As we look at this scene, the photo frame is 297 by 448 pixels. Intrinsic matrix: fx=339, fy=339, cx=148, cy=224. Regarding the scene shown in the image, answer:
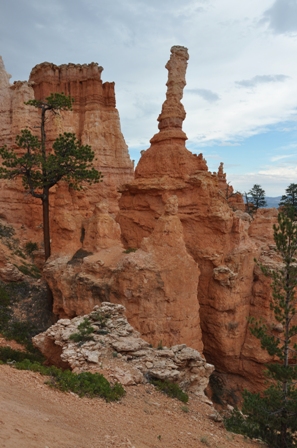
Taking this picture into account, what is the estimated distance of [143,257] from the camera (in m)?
13.2

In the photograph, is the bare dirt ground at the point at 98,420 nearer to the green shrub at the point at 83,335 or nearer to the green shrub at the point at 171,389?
the green shrub at the point at 171,389

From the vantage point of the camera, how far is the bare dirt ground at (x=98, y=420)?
5284 mm

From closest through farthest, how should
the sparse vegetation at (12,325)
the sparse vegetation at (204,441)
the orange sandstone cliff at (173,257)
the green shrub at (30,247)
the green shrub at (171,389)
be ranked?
the sparse vegetation at (204,441)
the green shrub at (171,389)
the orange sandstone cliff at (173,257)
the sparse vegetation at (12,325)
the green shrub at (30,247)

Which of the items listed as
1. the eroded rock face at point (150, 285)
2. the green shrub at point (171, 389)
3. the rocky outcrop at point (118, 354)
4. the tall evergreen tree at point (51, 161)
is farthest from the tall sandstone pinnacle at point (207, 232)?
the green shrub at point (171, 389)

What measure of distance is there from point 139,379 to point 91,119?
82.4 ft

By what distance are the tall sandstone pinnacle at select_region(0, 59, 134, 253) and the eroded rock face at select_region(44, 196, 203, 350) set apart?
11293mm

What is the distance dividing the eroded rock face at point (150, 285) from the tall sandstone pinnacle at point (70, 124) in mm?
11293

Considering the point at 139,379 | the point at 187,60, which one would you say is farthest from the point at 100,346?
the point at 187,60

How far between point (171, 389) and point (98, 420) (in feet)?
9.14

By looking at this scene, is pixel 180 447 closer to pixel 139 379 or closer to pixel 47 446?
pixel 139 379

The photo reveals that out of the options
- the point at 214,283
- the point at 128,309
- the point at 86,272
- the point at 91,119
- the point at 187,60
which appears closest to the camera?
the point at 128,309

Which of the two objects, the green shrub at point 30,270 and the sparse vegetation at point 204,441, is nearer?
the sparse vegetation at point 204,441

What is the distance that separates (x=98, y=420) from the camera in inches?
263

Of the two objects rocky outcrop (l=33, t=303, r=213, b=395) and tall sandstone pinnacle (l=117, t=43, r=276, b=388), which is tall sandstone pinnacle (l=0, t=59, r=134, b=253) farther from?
rocky outcrop (l=33, t=303, r=213, b=395)
